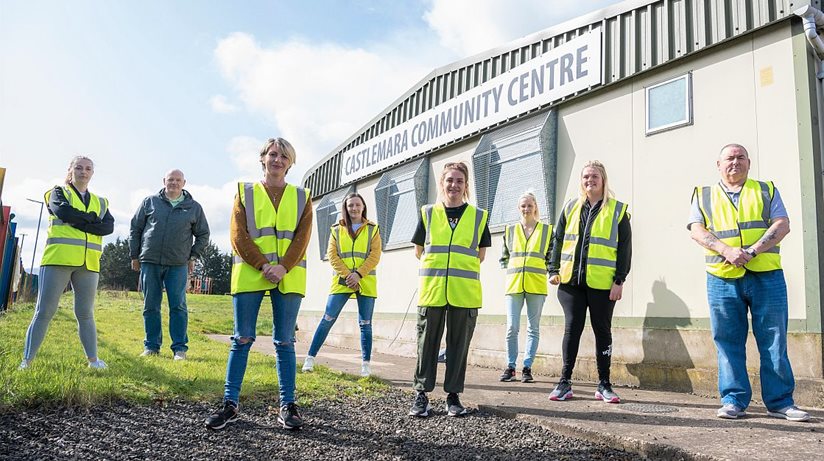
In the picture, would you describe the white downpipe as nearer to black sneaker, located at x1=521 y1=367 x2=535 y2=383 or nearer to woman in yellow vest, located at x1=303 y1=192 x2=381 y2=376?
black sneaker, located at x1=521 y1=367 x2=535 y2=383

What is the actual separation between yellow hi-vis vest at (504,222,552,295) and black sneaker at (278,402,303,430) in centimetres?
361

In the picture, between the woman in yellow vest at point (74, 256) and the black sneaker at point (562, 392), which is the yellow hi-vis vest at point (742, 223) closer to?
the black sneaker at point (562, 392)

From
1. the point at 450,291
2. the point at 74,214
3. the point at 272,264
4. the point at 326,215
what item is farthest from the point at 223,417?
the point at 326,215

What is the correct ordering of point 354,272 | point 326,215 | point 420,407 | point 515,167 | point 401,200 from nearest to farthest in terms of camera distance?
point 420,407
point 354,272
point 515,167
point 401,200
point 326,215

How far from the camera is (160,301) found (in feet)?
22.8

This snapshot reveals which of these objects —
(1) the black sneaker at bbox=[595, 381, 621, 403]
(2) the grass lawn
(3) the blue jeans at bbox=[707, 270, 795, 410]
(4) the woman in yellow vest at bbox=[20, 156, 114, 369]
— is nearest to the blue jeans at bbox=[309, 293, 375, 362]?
(2) the grass lawn

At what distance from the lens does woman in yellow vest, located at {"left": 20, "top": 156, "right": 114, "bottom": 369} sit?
5.43m

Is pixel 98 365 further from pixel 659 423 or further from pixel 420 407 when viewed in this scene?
pixel 659 423

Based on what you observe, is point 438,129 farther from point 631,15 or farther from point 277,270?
point 277,270

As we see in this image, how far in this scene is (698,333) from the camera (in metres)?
5.96

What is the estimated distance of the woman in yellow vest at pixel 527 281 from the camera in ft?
22.6

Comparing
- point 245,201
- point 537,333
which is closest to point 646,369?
point 537,333

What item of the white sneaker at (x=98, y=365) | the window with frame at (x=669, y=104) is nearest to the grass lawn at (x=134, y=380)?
the white sneaker at (x=98, y=365)

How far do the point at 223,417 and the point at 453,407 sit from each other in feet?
5.63
